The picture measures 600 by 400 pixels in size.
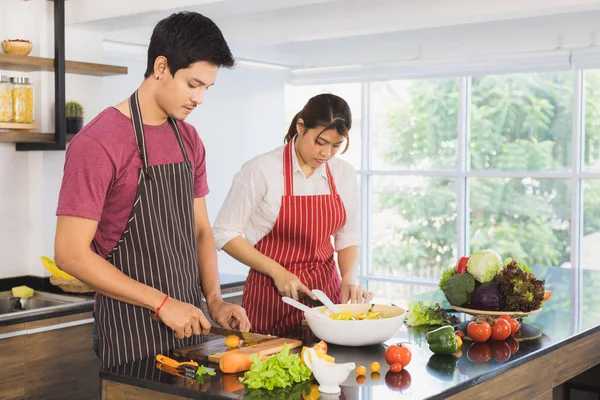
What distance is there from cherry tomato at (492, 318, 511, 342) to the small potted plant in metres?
2.69

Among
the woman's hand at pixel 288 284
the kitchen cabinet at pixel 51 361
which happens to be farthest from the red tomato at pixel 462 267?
the kitchen cabinet at pixel 51 361

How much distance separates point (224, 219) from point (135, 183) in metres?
0.88

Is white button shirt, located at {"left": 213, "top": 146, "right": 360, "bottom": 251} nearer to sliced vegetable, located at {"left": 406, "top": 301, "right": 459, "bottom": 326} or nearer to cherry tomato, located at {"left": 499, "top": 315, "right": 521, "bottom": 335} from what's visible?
sliced vegetable, located at {"left": 406, "top": 301, "right": 459, "bottom": 326}

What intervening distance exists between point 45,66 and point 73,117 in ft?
1.02

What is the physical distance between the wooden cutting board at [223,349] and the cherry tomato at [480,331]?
0.58m

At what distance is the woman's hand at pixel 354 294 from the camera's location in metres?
2.90

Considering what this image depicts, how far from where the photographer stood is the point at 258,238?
3234 millimetres

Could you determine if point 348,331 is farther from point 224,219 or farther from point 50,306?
point 50,306

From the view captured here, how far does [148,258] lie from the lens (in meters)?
2.32

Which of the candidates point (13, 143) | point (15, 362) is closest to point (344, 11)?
point (13, 143)

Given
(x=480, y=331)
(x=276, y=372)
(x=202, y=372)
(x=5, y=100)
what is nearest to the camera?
(x=276, y=372)

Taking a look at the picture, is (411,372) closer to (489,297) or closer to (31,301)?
(489,297)

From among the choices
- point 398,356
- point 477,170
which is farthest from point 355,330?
point 477,170

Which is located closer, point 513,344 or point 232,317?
point 232,317
